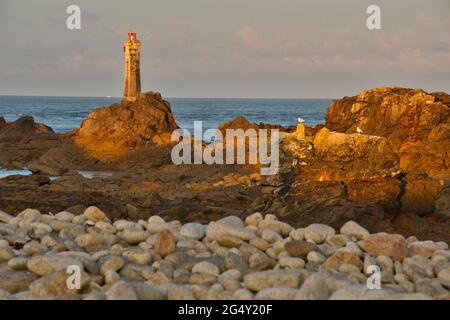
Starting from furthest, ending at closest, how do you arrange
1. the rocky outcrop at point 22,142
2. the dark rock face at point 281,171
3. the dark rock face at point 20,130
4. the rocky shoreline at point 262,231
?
the dark rock face at point 20,130
the rocky outcrop at point 22,142
the dark rock face at point 281,171
the rocky shoreline at point 262,231

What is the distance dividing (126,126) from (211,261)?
20.3m

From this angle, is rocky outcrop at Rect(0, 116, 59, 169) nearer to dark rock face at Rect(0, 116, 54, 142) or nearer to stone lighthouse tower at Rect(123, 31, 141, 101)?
dark rock face at Rect(0, 116, 54, 142)

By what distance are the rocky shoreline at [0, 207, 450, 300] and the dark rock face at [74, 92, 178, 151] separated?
1794 centimetres

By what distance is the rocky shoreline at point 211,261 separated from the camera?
486 cm

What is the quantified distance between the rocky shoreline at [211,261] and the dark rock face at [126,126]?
17.9 m

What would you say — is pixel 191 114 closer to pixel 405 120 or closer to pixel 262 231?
pixel 405 120

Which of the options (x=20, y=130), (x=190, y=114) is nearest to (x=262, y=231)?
(x=20, y=130)

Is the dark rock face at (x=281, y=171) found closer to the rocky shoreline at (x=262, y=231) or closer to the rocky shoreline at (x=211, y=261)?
the rocky shoreline at (x=262, y=231)

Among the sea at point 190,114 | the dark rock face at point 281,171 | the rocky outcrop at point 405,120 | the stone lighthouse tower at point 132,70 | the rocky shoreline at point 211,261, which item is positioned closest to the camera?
the rocky shoreline at point 211,261

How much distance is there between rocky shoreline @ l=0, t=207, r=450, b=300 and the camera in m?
4.86

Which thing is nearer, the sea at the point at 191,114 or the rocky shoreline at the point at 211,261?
the rocky shoreline at the point at 211,261

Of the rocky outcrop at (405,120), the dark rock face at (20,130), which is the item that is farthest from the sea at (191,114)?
the rocky outcrop at (405,120)

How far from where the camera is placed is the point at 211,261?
5.54m

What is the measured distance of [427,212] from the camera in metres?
9.23
